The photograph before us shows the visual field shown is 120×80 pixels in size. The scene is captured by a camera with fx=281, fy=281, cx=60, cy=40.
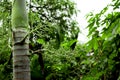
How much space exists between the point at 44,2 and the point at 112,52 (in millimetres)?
9353

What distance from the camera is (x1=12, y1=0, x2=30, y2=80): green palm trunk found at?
7.26 feet

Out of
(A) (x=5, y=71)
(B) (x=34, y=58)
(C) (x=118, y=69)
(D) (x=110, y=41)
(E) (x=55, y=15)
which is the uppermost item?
(D) (x=110, y=41)

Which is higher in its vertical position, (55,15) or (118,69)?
(118,69)

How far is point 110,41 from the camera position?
1.05 m

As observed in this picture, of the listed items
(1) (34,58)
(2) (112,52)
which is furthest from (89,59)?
(1) (34,58)

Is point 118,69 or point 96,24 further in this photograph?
point 96,24

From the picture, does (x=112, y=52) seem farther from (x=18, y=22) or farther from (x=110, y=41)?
(x=18, y=22)

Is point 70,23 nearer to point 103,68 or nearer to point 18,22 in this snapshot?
point 18,22

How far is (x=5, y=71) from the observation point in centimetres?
705

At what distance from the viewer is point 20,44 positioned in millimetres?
2242

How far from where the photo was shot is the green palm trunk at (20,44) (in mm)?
2213

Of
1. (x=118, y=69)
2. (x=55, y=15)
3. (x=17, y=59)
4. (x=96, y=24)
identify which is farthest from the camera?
(x=55, y=15)

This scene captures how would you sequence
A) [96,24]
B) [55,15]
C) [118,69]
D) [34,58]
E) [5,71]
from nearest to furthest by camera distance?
1. [118,69]
2. [96,24]
3. [34,58]
4. [5,71]
5. [55,15]

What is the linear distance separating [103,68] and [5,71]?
6.19 meters
